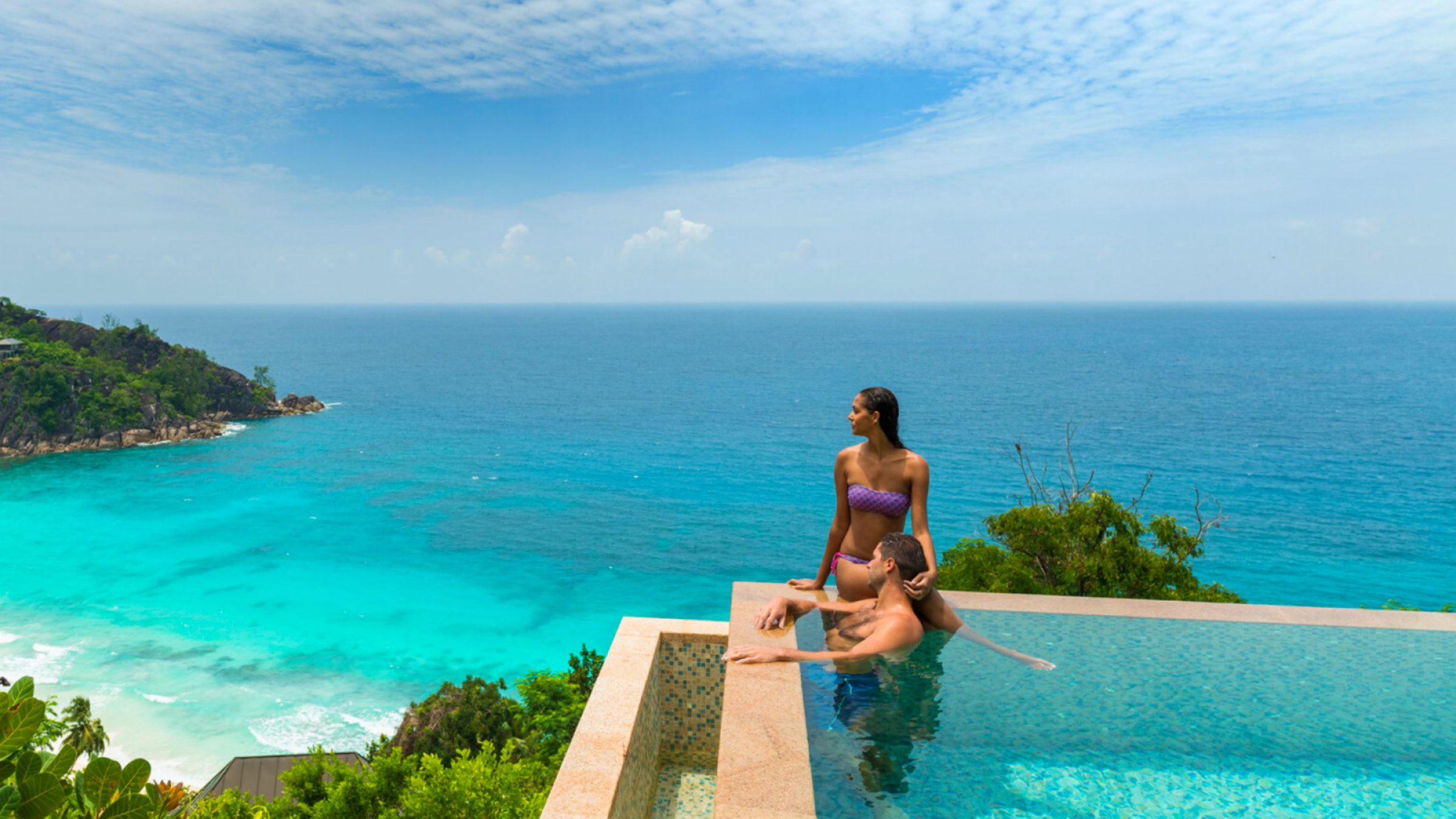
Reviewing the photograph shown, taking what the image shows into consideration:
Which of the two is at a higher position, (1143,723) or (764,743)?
(764,743)

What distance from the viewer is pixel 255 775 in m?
16.1

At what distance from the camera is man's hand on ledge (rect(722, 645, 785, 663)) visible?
6809 millimetres

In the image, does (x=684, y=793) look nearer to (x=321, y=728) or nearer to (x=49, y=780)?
(x=49, y=780)

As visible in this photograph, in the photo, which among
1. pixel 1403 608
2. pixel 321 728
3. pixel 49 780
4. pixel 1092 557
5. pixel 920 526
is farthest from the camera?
pixel 321 728

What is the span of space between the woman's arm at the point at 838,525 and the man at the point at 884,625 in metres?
0.59

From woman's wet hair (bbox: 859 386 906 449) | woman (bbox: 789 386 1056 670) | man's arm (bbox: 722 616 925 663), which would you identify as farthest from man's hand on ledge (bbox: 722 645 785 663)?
woman's wet hair (bbox: 859 386 906 449)

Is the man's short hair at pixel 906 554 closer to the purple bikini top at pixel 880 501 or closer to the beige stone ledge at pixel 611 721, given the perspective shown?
the purple bikini top at pixel 880 501

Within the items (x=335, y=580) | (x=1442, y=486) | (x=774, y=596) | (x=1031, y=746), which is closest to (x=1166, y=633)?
(x=1031, y=746)

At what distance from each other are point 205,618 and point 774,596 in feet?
102

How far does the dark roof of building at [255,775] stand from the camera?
50.7ft

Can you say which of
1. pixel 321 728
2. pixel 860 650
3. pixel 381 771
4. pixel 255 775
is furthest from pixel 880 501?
pixel 321 728

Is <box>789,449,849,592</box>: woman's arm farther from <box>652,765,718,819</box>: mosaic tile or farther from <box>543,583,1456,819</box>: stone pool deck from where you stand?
<box>652,765,718,819</box>: mosaic tile

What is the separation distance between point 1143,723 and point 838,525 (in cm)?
298

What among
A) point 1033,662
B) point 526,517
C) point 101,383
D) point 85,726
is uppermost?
point 1033,662
